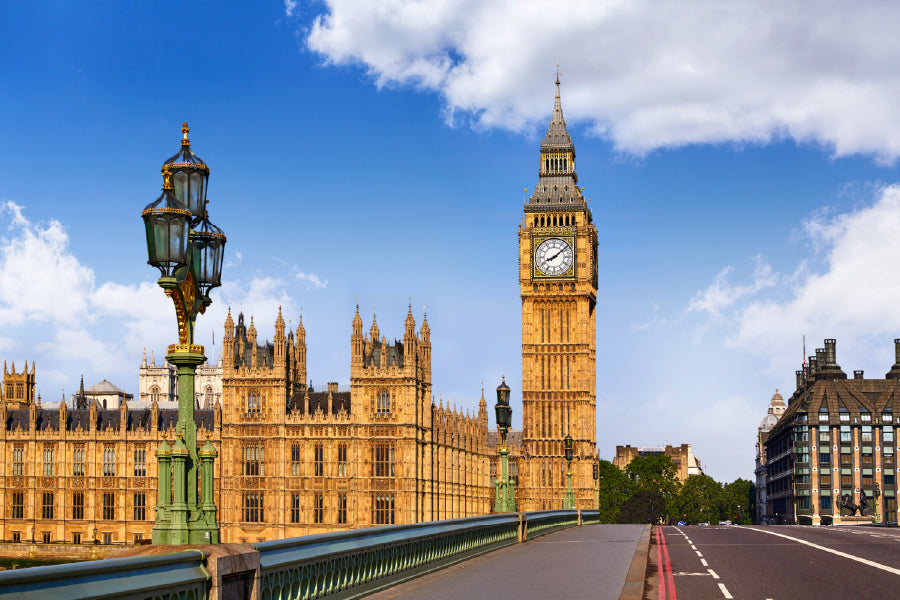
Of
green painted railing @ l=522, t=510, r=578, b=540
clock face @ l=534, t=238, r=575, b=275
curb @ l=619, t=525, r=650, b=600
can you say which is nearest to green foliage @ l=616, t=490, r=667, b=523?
clock face @ l=534, t=238, r=575, b=275

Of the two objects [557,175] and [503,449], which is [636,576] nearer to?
[503,449]

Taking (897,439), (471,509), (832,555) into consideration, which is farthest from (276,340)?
(897,439)

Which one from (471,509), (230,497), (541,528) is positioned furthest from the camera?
(471,509)

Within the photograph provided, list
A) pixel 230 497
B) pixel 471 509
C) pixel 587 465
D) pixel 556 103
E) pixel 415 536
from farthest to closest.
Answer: pixel 556 103 → pixel 587 465 → pixel 471 509 → pixel 230 497 → pixel 415 536

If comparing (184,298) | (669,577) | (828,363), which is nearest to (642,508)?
(828,363)

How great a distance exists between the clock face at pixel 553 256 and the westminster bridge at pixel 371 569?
89937 millimetres

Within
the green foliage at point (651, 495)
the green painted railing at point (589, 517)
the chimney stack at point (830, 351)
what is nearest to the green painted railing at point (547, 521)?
the green painted railing at point (589, 517)

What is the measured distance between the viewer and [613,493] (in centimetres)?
16162

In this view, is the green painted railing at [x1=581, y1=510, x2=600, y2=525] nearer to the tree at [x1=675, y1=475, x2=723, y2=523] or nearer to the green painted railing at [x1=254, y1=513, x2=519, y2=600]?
the green painted railing at [x1=254, y1=513, x2=519, y2=600]

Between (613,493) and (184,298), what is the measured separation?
151033mm

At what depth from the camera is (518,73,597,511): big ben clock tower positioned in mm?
122938

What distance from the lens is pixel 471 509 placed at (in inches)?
4385

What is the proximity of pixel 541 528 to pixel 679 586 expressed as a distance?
20467 mm

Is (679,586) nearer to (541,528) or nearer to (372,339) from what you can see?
(541,528)
